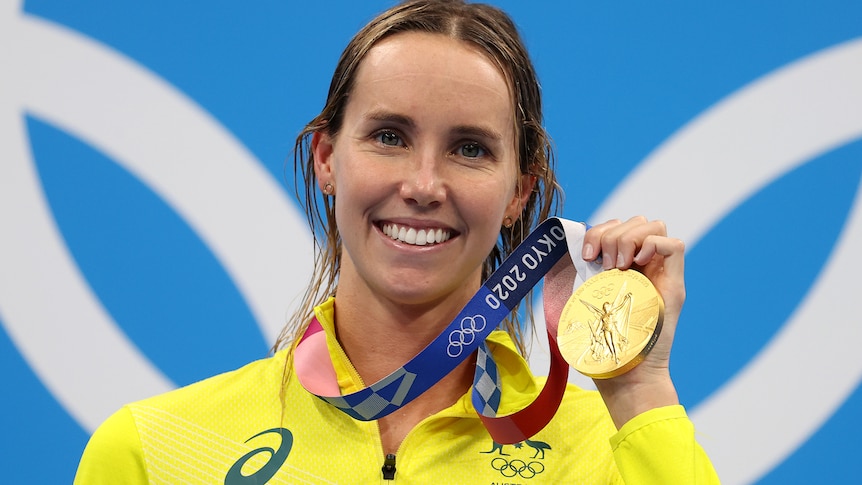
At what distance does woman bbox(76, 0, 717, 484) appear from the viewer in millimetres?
1543

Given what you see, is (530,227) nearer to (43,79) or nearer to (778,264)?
(778,264)

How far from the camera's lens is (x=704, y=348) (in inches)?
98.5

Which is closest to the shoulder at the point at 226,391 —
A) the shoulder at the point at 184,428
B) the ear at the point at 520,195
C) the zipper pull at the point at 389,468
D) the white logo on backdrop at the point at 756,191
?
the shoulder at the point at 184,428

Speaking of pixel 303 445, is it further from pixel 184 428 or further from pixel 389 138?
pixel 389 138

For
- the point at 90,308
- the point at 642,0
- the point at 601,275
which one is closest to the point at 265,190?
the point at 90,308

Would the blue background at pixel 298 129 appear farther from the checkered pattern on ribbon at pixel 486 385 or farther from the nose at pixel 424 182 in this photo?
the nose at pixel 424 182

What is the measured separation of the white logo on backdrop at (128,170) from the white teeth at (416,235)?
0.91m

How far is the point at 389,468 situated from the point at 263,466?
0.21 meters

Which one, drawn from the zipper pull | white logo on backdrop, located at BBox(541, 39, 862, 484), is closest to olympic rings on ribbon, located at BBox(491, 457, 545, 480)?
the zipper pull

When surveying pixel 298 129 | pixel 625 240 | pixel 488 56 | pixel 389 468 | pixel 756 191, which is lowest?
pixel 389 468

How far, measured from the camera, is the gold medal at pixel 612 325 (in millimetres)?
1480

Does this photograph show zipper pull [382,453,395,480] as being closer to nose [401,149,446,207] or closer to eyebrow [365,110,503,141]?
nose [401,149,446,207]

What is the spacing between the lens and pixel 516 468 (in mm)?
1655

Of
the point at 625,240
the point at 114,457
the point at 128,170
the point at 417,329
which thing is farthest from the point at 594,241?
the point at 128,170
